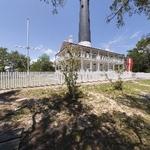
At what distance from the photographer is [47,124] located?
20.7 ft

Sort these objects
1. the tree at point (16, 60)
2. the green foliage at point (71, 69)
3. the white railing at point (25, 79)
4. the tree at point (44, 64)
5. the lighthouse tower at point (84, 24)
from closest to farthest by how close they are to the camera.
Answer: the green foliage at point (71, 69)
the white railing at point (25, 79)
the lighthouse tower at point (84, 24)
the tree at point (16, 60)
the tree at point (44, 64)

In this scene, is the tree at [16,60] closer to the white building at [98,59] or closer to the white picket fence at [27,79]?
the white building at [98,59]

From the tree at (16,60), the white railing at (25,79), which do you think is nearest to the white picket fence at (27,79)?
the white railing at (25,79)

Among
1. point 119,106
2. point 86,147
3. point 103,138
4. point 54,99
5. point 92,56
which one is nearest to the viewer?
point 86,147

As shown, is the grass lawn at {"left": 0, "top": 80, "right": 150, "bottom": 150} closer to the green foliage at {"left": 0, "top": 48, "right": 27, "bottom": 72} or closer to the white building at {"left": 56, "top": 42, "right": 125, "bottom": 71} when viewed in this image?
the white building at {"left": 56, "top": 42, "right": 125, "bottom": 71}

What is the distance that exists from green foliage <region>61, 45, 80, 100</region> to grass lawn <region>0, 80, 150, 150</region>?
2.46ft

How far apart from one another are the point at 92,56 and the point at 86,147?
4572 centimetres

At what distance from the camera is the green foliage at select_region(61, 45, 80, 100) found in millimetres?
Answer: 9805

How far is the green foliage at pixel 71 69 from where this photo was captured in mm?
9805

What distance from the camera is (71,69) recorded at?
988cm

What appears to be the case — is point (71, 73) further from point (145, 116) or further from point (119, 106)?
point (145, 116)

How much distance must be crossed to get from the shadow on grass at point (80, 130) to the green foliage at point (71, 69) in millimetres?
1502

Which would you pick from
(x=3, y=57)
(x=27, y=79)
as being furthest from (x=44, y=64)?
(x=27, y=79)

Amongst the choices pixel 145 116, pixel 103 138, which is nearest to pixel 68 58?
pixel 145 116
